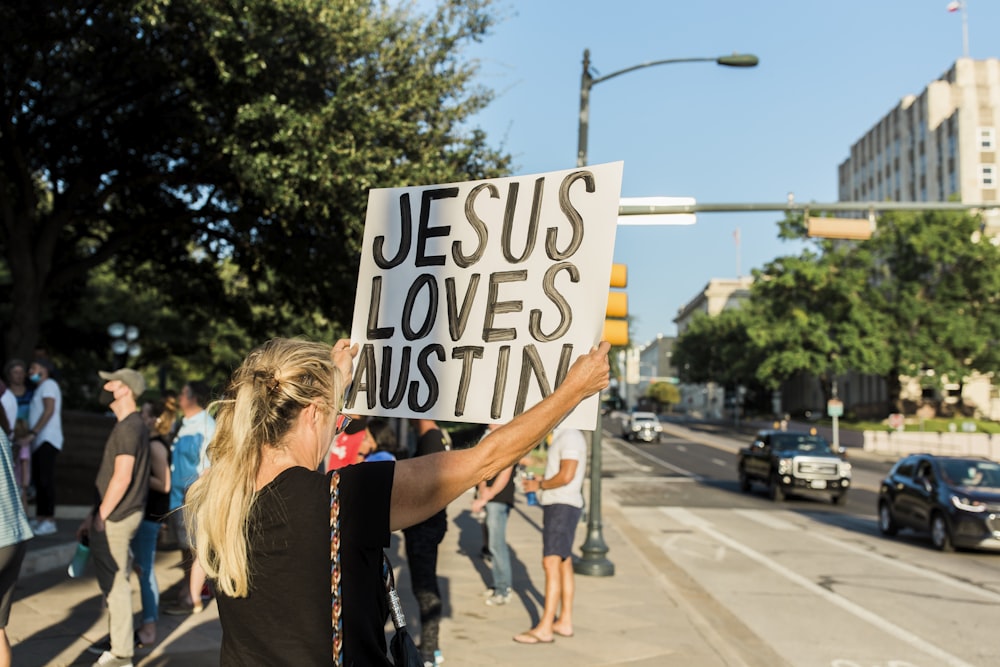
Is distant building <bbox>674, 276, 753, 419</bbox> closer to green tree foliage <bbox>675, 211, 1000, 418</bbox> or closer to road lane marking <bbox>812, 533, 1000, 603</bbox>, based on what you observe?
green tree foliage <bbox>675, 211, 1000, 418</bbox>

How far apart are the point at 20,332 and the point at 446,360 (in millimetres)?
12738

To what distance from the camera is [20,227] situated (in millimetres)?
14406

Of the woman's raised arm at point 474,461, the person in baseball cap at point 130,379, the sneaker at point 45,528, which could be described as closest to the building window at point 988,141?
the sneaker at point 45,528

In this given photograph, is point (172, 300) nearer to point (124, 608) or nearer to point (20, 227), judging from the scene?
point (20, 227)

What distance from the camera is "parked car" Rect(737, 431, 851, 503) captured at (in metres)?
22.2

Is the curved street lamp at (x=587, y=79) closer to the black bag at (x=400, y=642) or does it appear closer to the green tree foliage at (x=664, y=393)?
the black bag at (x=400, y=642)

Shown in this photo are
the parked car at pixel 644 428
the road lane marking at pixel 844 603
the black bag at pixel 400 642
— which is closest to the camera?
the black bag at pixel 400 642

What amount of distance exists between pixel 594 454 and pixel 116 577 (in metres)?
6.84

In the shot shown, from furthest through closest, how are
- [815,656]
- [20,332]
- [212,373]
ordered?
1. [212,373]
2. [20,332]
3. [815,656]

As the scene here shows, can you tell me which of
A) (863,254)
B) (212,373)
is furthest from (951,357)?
(212,373)

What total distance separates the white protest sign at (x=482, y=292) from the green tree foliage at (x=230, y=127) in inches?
369

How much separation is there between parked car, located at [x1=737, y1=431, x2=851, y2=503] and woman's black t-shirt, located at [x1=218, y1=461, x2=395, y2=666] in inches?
838

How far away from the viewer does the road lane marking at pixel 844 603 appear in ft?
24.9

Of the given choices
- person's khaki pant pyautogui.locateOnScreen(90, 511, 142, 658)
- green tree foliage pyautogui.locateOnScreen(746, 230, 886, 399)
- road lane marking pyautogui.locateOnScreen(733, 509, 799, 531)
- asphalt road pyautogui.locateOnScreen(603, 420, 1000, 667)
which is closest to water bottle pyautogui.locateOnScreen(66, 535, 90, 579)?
person's khaki pant pyautogui.locateOnScreen(90, 511, 142, 658)
